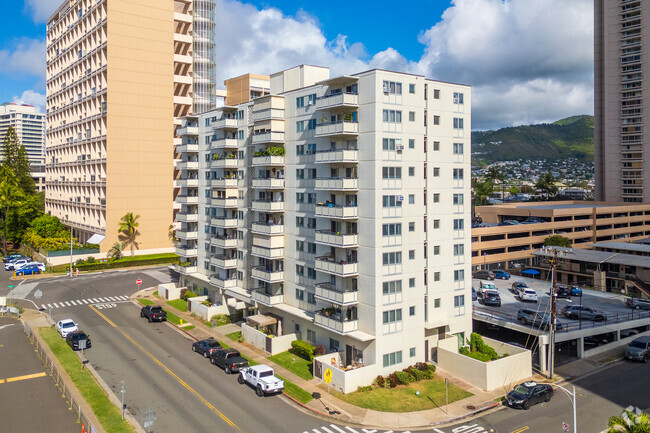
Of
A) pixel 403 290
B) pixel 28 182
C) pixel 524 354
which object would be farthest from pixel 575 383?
pixel 28 182

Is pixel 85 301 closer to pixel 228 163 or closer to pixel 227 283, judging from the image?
pixel 227 283

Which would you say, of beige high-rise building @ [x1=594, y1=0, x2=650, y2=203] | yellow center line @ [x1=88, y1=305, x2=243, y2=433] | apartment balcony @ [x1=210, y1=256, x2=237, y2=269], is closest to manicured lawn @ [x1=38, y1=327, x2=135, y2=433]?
yellow center line @ [x1=88, y1=305, x2=243, y2=433]

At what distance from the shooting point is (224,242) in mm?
66938

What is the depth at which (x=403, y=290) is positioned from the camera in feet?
156

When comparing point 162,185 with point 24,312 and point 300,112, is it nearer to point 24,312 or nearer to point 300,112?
point 24,312

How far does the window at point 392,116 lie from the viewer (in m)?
46.6

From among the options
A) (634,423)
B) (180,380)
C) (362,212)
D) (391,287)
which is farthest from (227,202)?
(634,423)

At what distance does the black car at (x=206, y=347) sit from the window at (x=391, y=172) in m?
25.2

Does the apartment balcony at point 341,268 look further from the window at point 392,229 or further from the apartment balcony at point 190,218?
the apartment balcony at point 190,218

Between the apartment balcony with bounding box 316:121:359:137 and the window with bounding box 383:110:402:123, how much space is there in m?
2.98

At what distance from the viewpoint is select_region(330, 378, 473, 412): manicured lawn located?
4078 centimetres

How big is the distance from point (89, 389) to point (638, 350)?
54061 mm

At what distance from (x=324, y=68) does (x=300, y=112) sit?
7038mm

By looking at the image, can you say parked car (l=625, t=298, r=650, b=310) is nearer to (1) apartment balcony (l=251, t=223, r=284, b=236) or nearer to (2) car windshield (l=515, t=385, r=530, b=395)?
(2) car windshield (l=515, t=385, r=530, b=395)
